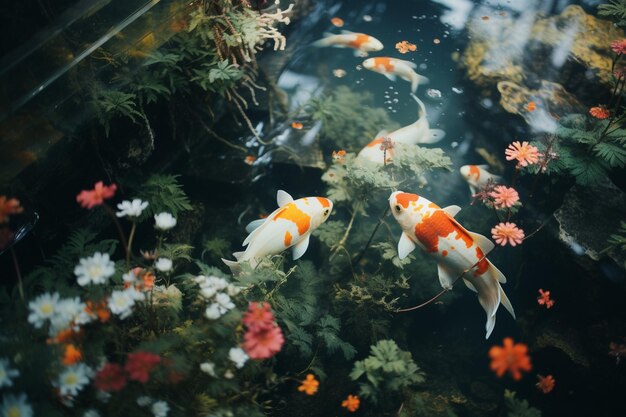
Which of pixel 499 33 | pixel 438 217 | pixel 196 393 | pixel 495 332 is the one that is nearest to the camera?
pixel 196 393

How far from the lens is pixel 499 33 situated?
230 inches

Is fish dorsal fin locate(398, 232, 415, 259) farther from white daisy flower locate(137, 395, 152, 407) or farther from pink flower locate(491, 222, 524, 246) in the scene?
white daisy flower locate(137, 395, 152, 407)

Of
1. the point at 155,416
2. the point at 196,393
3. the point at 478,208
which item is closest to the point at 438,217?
the point at 478,208

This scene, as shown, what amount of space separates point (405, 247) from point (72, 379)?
111 inches

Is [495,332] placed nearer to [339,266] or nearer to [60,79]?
[339,266]

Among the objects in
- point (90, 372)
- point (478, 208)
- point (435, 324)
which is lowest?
point (435, 324)

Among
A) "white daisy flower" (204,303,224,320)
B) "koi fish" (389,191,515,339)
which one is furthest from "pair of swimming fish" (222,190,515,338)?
"white daisy flower" (204,303,224,320)

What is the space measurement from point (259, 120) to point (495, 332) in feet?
12.7

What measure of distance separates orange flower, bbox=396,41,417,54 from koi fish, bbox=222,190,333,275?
3362 millimetres

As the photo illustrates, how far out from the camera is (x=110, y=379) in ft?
7.14

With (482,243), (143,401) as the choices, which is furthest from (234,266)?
(482,243)

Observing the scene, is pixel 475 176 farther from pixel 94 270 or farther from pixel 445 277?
pixel 94 270

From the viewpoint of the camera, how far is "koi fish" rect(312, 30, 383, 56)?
5.76m

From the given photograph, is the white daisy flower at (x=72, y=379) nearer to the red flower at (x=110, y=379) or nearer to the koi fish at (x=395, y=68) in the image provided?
the red flower at (x=110, y=379)
